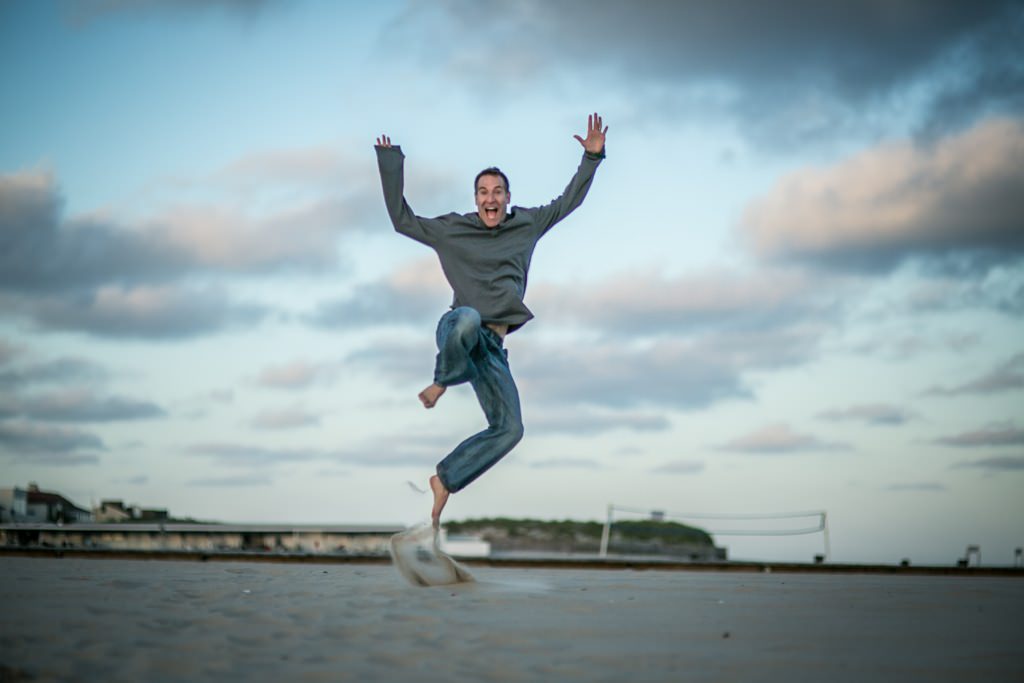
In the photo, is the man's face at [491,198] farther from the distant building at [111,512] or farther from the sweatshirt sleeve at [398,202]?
the distant building at [111,512]

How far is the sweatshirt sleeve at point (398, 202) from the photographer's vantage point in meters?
5.54

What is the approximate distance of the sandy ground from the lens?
265 centimetres

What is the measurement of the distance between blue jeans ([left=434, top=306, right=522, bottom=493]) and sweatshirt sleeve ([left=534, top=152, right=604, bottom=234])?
78 cm

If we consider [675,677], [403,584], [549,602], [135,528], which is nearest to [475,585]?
[403,584]

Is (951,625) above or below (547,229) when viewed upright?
below

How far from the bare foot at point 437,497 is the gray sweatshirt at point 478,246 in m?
0.90

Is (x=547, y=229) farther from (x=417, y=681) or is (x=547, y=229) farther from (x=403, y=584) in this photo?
(x=417, y=681)

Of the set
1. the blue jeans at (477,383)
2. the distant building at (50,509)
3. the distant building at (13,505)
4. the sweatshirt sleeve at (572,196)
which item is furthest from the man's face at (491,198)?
the distant building at (50,509)

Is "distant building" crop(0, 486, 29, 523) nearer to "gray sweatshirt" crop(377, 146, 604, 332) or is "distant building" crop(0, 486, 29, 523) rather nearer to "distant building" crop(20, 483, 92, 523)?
"distant building" crop(20, 483, 92, 523)

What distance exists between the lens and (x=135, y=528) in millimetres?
27609

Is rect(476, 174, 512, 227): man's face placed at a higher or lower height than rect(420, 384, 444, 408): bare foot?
higher

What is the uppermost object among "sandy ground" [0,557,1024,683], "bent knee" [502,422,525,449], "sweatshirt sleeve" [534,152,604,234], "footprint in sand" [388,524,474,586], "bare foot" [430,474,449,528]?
"sweatshirt sleeve" [534,152,604,234]

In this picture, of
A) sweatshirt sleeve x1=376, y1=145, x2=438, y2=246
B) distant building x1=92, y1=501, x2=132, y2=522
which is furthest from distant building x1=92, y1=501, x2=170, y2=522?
sweatshirt sleeve x1=376, y1=145, x2=438, y2=246

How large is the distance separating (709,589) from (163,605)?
2852 millimetres
